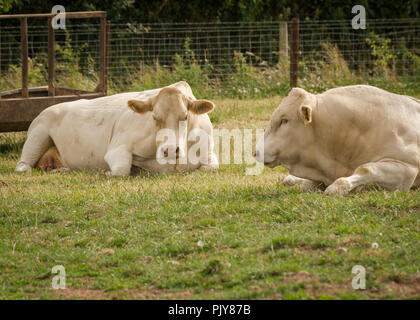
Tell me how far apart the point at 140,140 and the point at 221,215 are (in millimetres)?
2877

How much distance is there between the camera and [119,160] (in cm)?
842

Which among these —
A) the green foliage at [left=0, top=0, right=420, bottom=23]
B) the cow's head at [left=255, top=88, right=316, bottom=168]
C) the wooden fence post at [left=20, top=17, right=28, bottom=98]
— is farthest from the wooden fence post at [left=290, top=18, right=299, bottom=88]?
the green foliage at [left=0, top=0, right=420, bottom=23]

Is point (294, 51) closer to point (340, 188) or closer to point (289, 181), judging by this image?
point (289, 181)

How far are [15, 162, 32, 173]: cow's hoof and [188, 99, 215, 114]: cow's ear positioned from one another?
2.26 meters

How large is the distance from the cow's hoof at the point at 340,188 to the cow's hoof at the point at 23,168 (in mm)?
4338

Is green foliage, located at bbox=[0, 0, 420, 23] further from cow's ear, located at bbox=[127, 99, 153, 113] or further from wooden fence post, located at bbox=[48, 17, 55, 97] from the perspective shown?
cow's ear, located at bbox=[127, 99, 153, 113]

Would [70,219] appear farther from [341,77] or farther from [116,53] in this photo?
[116,53]

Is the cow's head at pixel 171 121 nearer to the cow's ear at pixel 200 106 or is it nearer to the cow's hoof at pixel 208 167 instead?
the cow's ear at pixel 200 106

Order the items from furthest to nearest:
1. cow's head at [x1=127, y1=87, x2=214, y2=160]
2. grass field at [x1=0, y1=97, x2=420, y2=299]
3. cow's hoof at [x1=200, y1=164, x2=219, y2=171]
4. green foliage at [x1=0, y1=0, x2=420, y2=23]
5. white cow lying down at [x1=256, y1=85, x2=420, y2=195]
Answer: green foliage at [x1=0, y1=0, x2=420, y2=23] → cow's hoof at [x1=200, y1=164, x2=219, y2=171] → cow's head at [x1=127, y1=87, x2=214, y2=160] → white cow lying down at [x1=256, y1=85, x2=420, y2=195] → grass field at [x1=0, y1=97, x2=420, y2=299]

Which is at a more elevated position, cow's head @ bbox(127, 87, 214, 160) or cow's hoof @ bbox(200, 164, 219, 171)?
cow's head @ bbox(127, 87, 214, 160)

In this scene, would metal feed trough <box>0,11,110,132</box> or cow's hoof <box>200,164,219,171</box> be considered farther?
metal feed trough <box>0,11,110,132</box>

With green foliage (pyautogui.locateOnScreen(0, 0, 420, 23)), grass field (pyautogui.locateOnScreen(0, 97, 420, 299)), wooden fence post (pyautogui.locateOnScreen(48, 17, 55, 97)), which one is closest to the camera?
grass field (pyautogui.locateOnScreen(0, 97, 420, 299))

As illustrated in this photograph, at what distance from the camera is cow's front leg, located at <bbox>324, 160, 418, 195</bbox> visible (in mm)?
6168
